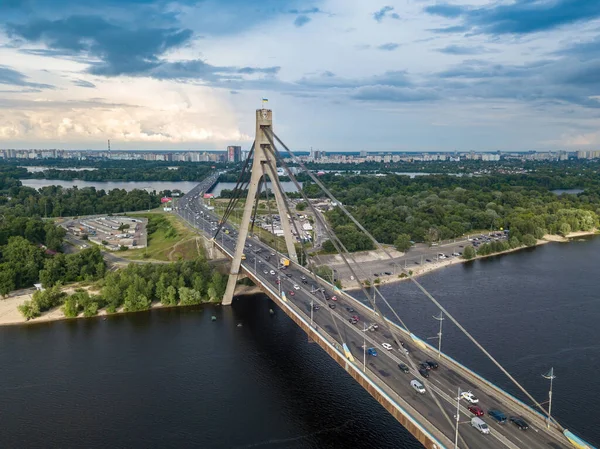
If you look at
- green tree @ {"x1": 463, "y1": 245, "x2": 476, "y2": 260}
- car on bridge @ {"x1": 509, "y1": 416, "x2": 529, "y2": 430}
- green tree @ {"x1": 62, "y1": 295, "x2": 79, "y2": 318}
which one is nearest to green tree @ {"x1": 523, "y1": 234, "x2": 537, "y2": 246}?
green tree @ {"x1": 463, "y1": 245, "x2": 476, "y2": 260}

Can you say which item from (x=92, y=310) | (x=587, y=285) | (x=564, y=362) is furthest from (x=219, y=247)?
(x=587, y=285)

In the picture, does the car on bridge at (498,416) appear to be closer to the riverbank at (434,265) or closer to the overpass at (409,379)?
the overpass at (409,379)

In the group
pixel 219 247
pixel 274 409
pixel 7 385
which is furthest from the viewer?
pixel 219 247

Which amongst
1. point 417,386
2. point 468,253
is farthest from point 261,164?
point 468,253

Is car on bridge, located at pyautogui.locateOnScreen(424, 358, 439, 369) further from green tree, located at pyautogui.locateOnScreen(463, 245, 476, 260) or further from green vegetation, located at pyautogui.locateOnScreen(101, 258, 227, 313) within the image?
green tree, located at pyautogui.locateOnScreen(463, 245, 476, 260)

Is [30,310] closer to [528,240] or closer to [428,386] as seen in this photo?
[428,386]

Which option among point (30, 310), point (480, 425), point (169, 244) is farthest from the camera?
point (169, 244)

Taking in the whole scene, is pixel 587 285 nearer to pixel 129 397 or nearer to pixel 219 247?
pixel 219 247
